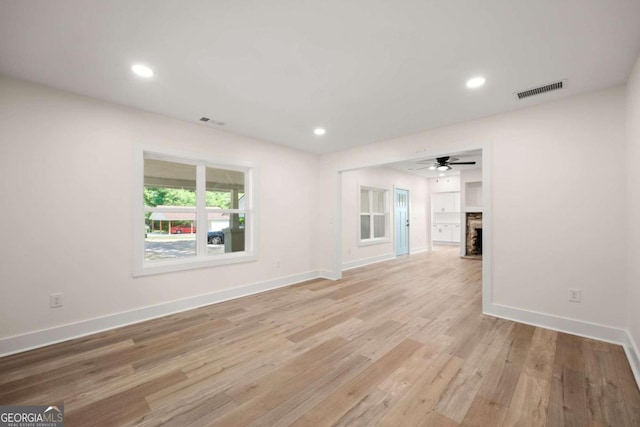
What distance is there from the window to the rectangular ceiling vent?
4284 millimetres

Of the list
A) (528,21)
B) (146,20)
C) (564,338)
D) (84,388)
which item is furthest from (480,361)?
(146,20)

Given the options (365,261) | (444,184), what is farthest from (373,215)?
(444,184)

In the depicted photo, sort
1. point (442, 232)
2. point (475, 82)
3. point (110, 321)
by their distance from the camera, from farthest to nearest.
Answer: point (442, 232) < point (110, 321) < point (475, 82)

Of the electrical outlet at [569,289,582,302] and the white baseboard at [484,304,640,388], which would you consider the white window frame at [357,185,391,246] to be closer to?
the white baseboard at [484,304,640,388]

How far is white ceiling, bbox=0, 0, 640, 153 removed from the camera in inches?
64.3

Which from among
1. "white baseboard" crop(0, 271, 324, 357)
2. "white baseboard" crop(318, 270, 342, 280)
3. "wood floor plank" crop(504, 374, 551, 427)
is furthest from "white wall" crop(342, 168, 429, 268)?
"wood floor plank" crop(504, 374, 551, 427)

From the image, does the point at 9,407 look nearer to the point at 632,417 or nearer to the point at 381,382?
the point at 381,382

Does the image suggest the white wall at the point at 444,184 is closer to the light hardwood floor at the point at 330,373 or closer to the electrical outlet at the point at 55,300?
the light hardwood floor at the point at 330,373

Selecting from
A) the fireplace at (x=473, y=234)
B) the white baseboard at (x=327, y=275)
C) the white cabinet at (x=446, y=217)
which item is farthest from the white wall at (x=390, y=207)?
the white cabinet at (x=446, y=217)

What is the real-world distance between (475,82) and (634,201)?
168 centimetres

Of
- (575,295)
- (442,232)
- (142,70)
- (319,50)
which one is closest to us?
(319,50)

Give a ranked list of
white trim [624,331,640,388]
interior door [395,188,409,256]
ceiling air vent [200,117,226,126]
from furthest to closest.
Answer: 1. interior door [395,188,409,256]
2. ceiling air vent [200,117,226,126]
3. white trim [624,331,640,388]

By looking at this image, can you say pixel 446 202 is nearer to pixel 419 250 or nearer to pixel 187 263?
pixel 419 250

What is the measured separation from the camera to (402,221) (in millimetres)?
8188
